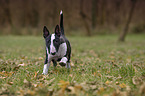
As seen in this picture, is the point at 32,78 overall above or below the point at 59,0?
below

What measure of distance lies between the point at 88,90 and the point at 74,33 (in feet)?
63.5

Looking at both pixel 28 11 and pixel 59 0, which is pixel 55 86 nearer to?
pixel 59 0

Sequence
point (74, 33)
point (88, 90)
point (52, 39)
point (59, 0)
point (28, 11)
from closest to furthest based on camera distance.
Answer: point (88, 90), point (52, 39), point (74, 33), point (59, 0), point (28, 11)

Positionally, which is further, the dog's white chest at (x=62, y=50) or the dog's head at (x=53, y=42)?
the dog's white chest at (x=62, y=50)

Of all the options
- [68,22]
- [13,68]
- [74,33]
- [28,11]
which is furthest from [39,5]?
[13,68]

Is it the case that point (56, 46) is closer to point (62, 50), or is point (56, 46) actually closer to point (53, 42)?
point (53, 42)

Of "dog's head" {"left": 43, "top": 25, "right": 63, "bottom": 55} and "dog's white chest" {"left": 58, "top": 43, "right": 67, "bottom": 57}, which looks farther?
"dog's white chest" {"left": 58, "top": 43, "right": 67, "bottom": 57}

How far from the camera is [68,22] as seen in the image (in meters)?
24.6

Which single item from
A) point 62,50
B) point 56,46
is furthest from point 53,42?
point 62,50

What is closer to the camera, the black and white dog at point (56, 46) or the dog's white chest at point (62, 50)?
the black and white dog at point (56, 46)

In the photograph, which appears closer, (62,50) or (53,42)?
(53,42)

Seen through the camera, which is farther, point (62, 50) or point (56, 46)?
point (62, 50)

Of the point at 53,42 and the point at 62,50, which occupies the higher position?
the point at 53,42

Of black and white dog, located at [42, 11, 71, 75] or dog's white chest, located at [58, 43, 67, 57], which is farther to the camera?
dog's white chest, located at [58, 43, 67, 57]
